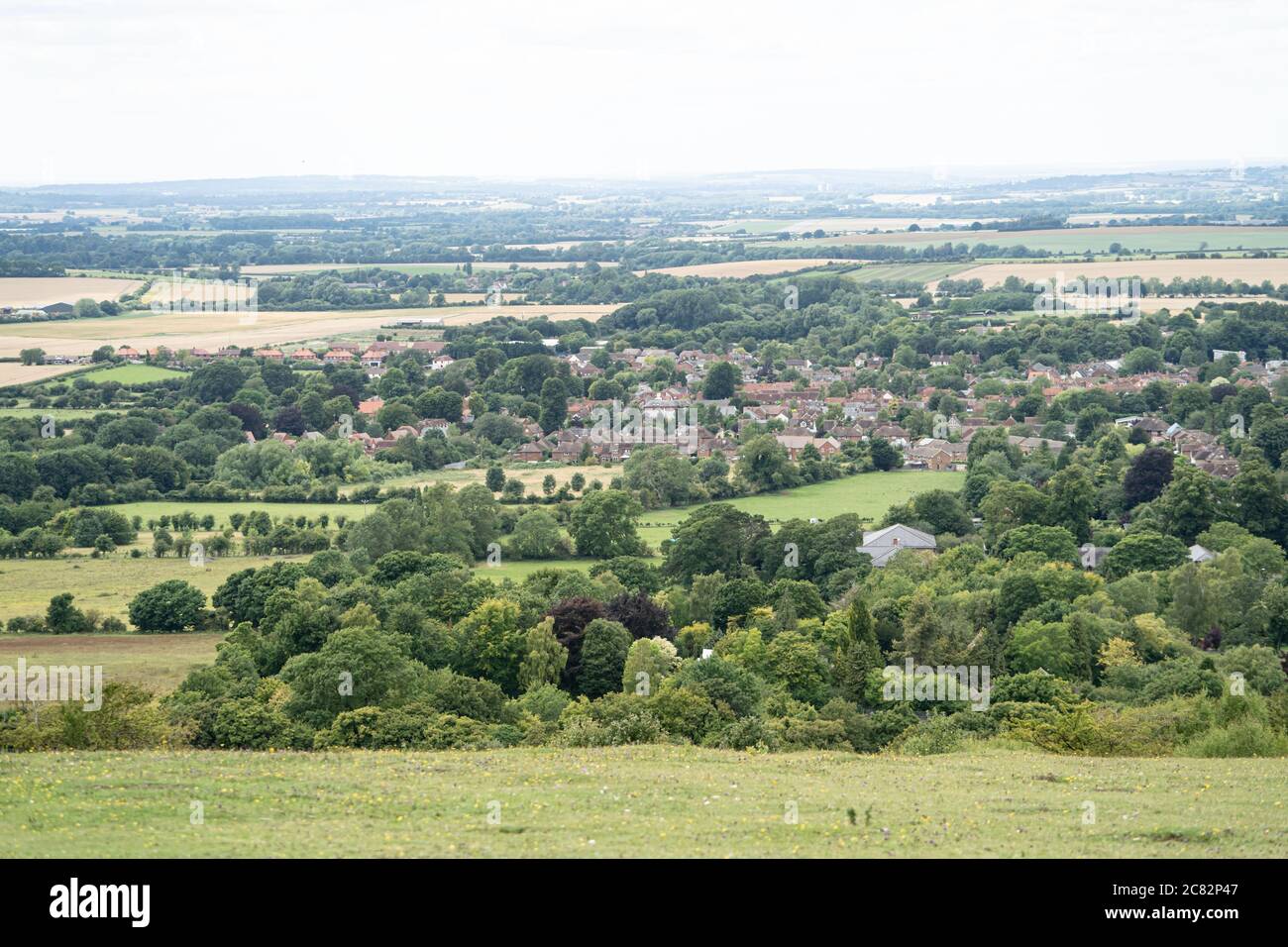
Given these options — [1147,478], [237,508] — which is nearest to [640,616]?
[237,508]

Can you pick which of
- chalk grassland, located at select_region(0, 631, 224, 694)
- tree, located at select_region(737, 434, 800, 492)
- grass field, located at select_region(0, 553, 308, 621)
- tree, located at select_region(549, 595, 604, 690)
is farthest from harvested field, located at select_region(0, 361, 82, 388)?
tree, located at select_region(549, 595, 604, 690)

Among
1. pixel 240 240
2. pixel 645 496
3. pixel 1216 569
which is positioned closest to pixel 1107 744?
pixel 1216 569

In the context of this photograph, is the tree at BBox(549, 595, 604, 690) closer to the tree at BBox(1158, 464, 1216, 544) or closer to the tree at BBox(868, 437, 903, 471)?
the tree at BBox(1158, 464, 1216, 544)

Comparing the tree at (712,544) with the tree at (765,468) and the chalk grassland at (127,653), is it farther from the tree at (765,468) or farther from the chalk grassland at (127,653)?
the chalk grassland at (127,653)

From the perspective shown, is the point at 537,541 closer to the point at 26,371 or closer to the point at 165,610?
the point at 165,610

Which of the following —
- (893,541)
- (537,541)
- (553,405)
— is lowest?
(537,541)

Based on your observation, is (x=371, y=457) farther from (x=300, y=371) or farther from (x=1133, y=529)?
(x=1133, y=529)
